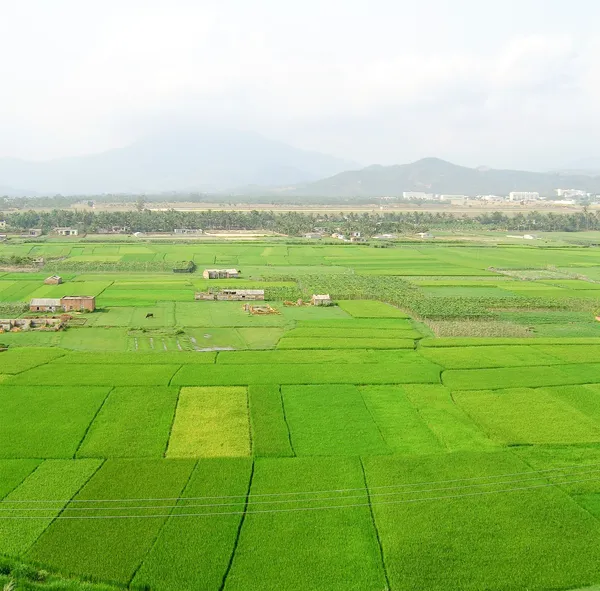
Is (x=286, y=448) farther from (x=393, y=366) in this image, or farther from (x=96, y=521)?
(x=393, y=366)

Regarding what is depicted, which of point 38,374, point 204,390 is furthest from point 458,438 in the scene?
point 38,374

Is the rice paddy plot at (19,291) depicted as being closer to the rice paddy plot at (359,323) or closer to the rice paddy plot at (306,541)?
the rice paddy plot at (359,323)

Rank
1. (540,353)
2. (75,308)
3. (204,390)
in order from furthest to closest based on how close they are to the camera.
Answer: (75,308), (540,353), (204,390)

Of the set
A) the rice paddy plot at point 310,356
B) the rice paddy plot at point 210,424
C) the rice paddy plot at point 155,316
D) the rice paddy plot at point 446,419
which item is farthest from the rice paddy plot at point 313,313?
the rice paddy plot at point 210,424

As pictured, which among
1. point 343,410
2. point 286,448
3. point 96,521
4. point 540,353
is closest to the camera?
point 96,521

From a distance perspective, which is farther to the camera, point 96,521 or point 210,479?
point 210,479
